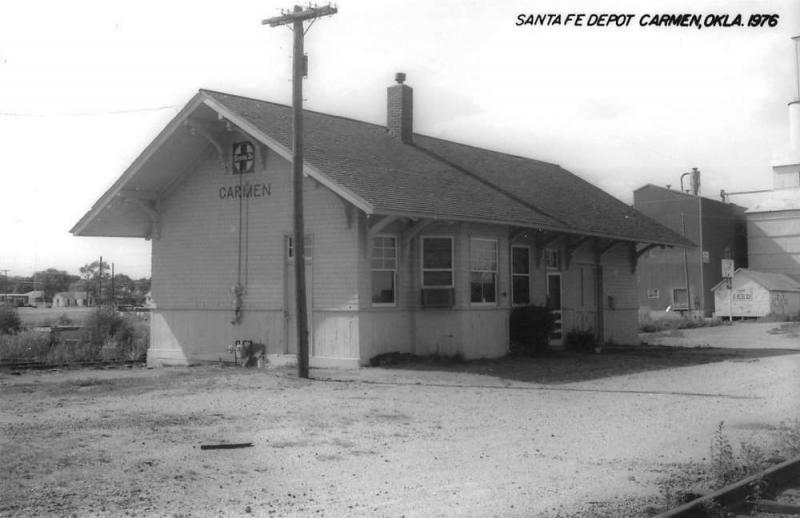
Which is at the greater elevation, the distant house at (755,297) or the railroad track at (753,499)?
the distant house at (755,297)

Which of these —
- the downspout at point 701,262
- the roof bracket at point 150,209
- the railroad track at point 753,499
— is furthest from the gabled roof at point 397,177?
the downspout at point 701,262

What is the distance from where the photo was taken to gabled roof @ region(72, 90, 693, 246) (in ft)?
56.2

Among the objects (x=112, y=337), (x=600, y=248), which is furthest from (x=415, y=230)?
(x=112, y=337)

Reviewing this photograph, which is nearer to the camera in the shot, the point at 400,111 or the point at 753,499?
the point at 753,499

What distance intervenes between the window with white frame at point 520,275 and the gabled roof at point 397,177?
40.4 inches

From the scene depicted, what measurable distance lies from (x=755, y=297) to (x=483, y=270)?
35751 mm

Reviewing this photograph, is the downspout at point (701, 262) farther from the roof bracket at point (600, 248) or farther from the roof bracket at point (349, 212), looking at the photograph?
the roof bracket at point (349, 212)

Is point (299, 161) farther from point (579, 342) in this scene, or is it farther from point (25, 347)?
point (25, 347)

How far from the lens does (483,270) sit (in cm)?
1903

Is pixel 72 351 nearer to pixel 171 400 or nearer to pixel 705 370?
pixel 171 400

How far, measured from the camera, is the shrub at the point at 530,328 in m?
19.7

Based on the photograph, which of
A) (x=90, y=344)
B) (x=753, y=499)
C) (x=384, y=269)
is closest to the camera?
(x=753, y=499)

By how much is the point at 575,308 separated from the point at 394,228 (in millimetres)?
7267

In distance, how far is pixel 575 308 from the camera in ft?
76.2
